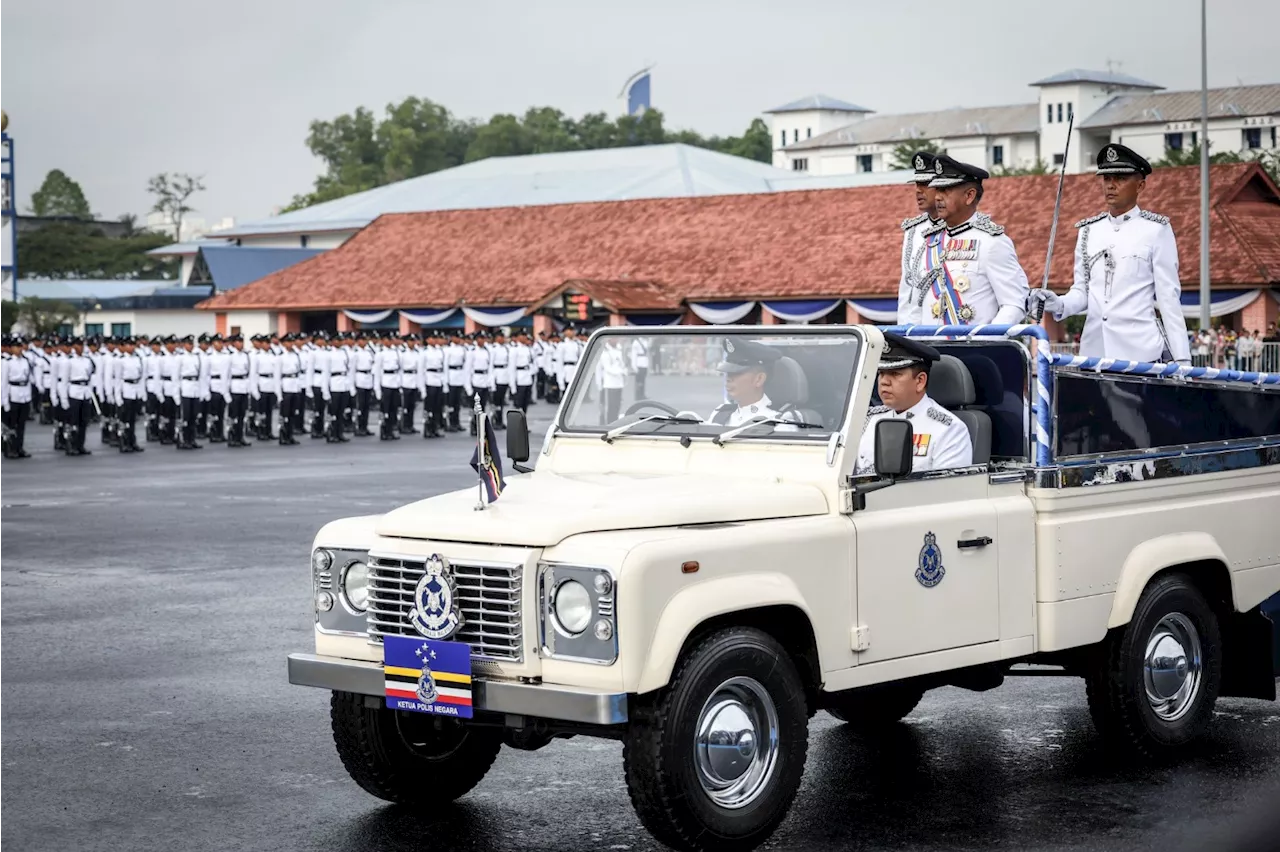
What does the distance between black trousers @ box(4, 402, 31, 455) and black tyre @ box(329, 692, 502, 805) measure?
72.6ft

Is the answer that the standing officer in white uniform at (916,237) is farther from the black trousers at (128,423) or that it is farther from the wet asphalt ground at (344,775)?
the black trousers at (128,423)

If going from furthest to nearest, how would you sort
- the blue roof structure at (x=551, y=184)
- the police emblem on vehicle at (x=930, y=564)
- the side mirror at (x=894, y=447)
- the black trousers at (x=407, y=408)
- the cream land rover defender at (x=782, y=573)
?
the blue roof structure at (x=551, y=184)
the black trousers at (x=407, y=408)
the police emblem on vehicle at (x=930, y=564)
the side mirror at (x=894, y=447)
the cream land rover defender at (x=782, y=573)

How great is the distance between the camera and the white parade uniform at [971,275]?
8.39 meters

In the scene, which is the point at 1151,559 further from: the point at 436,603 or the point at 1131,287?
the point at 436,603

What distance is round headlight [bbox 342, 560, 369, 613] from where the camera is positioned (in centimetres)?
633

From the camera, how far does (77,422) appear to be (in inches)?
1092

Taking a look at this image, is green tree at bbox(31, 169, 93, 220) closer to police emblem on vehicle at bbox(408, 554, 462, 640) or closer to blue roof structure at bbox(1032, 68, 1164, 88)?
blue roof structure at bbox(1032, 68, 1164, 88)

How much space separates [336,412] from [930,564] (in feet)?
83.4

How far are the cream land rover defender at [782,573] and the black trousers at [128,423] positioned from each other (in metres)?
22.2

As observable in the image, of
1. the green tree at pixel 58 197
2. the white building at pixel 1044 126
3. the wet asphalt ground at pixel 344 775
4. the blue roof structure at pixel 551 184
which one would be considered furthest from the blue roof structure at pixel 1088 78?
the wet asphalt ground at pixel 344 775

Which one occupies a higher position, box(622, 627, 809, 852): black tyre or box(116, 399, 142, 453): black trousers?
box(116, 399, 142, 453): black trousers

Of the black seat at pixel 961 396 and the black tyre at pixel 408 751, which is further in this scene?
the black seat at pixel 961 396

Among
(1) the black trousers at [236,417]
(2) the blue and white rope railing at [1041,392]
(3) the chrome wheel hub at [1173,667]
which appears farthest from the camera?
(1) the black trousers at [236,417]

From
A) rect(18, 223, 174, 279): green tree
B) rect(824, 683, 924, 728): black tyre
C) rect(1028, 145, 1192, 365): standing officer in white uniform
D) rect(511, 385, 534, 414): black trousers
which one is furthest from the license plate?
rect(18, 223, 174, 279): green tree
